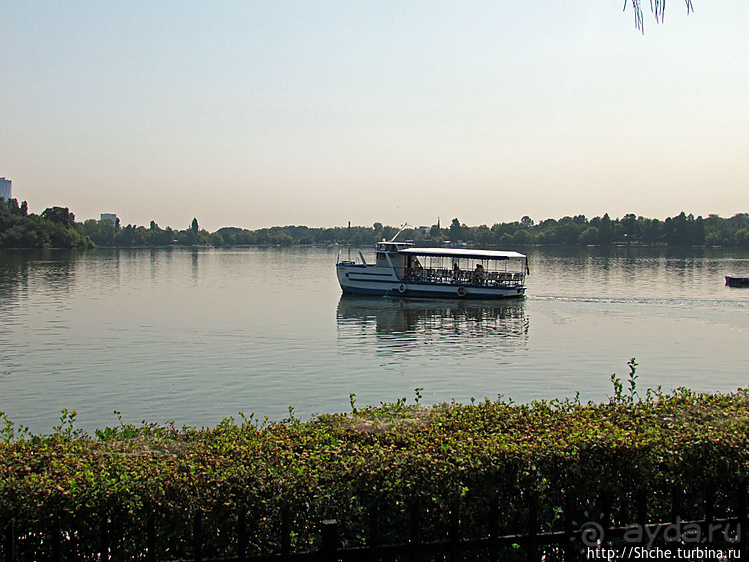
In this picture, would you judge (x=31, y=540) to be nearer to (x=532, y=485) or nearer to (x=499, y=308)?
(x=532, y=485)

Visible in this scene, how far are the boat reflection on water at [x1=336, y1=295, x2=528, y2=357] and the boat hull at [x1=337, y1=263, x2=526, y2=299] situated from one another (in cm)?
78

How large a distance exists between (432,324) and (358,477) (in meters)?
36.9

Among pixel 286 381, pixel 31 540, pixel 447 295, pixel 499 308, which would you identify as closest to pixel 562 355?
pixel 286 381

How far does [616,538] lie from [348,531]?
2.14m

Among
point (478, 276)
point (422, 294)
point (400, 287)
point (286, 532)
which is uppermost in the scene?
point (286, 532)

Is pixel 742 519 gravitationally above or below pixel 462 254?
below

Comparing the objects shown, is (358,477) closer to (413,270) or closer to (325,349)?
(325,349)

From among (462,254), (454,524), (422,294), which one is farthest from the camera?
(462,254)

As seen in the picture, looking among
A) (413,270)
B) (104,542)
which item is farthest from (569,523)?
(413,270)

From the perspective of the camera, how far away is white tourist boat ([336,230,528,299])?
5526 centimetres

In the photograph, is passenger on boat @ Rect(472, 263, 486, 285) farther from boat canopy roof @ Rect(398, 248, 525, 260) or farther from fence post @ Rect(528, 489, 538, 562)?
fence post @ Rect(528, 489, 538, 562)

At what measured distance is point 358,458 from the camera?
5641 mm

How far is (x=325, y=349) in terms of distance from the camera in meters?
31.9

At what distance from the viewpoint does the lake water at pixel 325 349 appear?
72.0 ft
